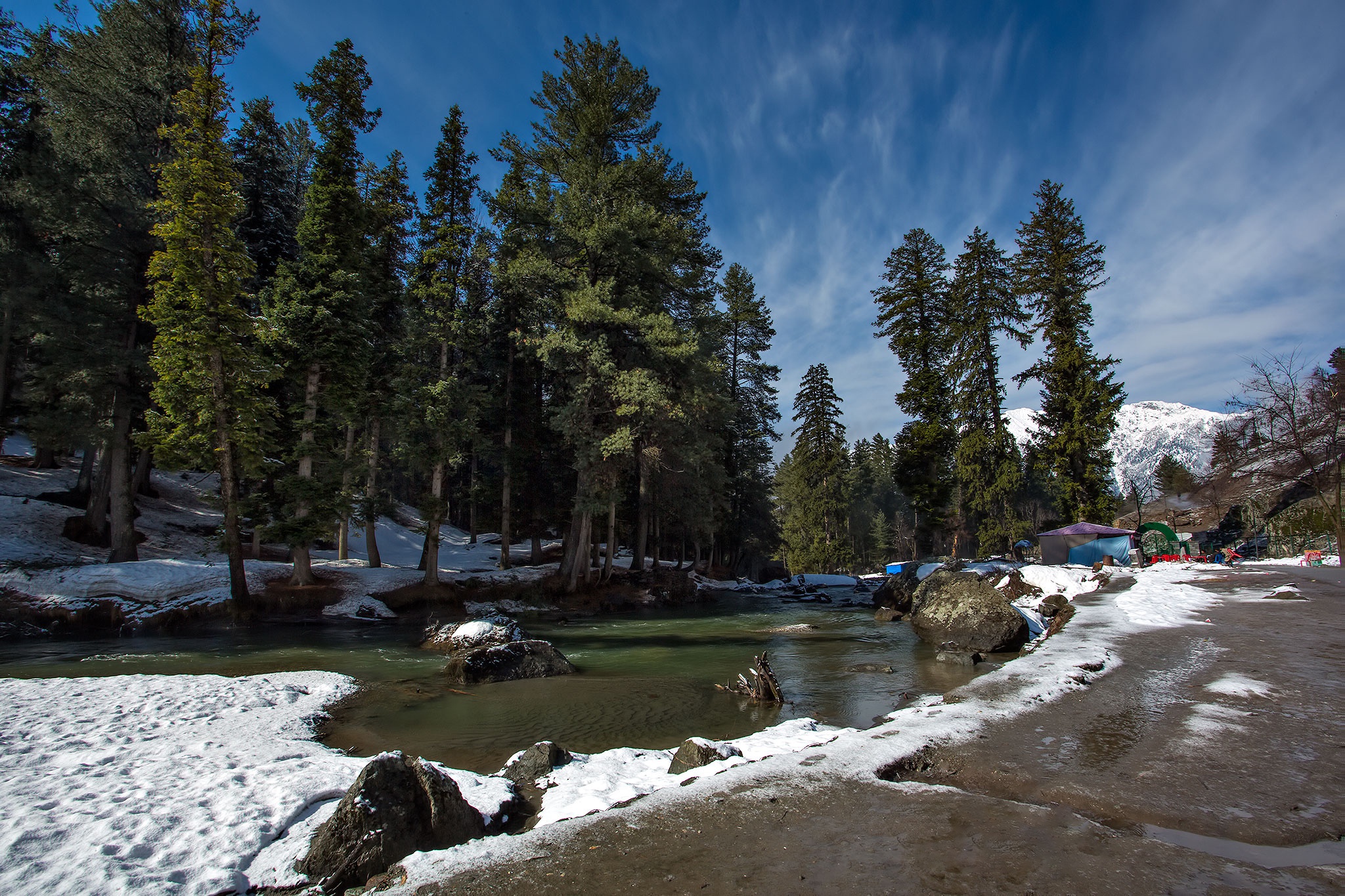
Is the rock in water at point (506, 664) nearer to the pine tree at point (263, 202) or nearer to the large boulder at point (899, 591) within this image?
the large boulder at point (899, 591)

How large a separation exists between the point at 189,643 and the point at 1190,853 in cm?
1740

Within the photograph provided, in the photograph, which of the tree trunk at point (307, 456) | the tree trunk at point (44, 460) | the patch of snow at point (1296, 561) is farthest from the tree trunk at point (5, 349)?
the patch of snow at point (1296, 561)

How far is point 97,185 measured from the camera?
18.3m

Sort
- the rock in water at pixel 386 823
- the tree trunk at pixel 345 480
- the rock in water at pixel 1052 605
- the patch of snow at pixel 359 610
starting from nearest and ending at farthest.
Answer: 1. the rock in water at pixel 386 823
2. the rock in water at pixel 1052 605
3. the patch of snow at pixel 359 610
4. the tree trunk at pixel 345 480

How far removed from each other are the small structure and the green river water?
1439 cm

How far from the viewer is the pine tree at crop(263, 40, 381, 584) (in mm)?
18578

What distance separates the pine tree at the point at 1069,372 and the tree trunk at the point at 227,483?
35.8 m

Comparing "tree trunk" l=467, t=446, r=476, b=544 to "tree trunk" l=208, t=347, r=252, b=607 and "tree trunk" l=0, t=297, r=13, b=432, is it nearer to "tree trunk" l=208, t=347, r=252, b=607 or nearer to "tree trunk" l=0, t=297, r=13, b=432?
"tree trunk" l=208, t=347, r=252, b=607

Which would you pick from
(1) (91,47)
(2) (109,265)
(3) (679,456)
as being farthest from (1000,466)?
(1) (91,47)

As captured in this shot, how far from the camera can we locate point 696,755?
17.4 feet

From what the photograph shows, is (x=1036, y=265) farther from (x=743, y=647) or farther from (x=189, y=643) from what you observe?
(x=189, y=643)

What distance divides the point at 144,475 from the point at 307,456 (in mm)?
13475

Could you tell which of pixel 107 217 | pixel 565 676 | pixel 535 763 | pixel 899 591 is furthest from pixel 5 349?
pixel 899 591

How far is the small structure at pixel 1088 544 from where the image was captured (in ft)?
84.1
